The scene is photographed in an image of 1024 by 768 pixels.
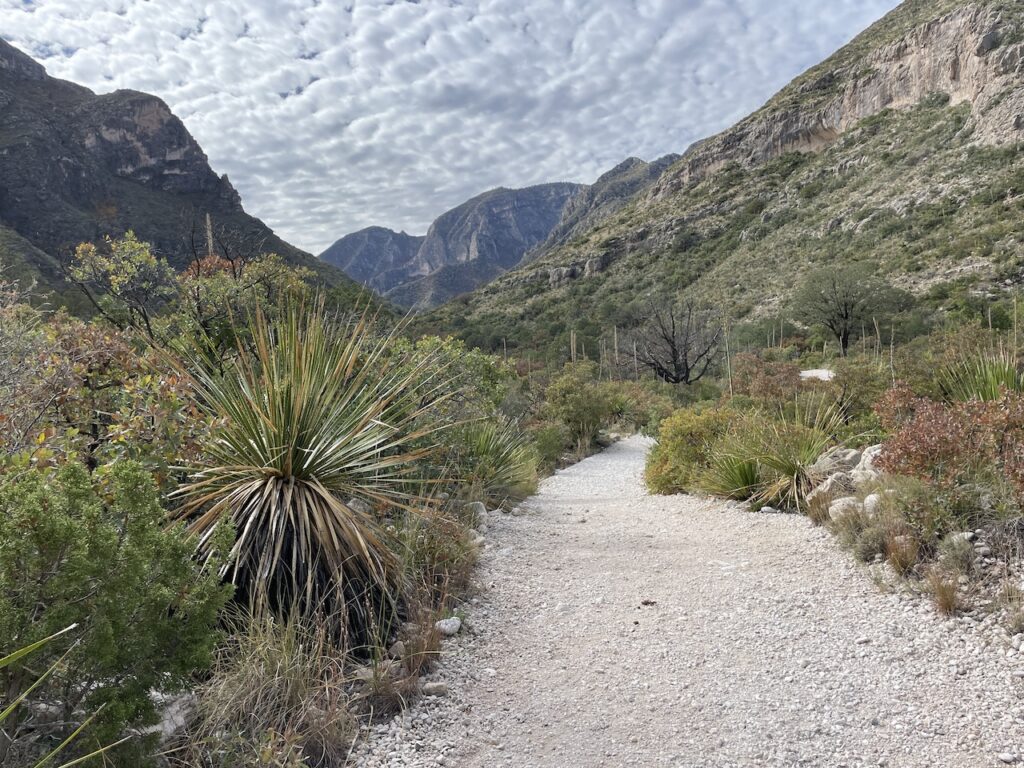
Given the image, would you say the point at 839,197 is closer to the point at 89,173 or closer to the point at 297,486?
the point at 297,486

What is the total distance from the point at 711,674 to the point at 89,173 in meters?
71.7

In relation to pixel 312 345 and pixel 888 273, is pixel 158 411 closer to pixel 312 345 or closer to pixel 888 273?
pixel 312 345

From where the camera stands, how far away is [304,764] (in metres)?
2.29

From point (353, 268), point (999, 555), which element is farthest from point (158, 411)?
point (353, 268)

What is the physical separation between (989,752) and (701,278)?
4215cm

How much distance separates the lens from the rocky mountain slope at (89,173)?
46.5 meters

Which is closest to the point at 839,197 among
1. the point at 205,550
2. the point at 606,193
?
the point at 205,550

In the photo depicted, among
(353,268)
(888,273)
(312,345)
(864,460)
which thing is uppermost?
(353,268)

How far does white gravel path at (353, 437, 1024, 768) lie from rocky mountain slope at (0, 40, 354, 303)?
33.0 metres

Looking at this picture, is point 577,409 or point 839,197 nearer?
point 577,409

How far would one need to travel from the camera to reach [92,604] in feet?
5.79

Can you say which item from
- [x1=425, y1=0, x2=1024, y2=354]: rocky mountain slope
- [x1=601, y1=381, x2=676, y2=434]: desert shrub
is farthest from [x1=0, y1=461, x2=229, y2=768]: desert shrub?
[x1=425, y1=0, x2=1024, y2=354]: rocky mountain slope

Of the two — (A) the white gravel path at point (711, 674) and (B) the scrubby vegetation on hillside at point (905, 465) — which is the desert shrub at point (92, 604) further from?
(B) the scrubby vegetation on hillside at point (905, 465)

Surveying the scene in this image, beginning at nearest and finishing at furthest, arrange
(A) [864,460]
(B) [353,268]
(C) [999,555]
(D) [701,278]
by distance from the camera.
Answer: (C) [999,555] < (A) [864,460] < (D) [701,278] < (B) [353,268]
